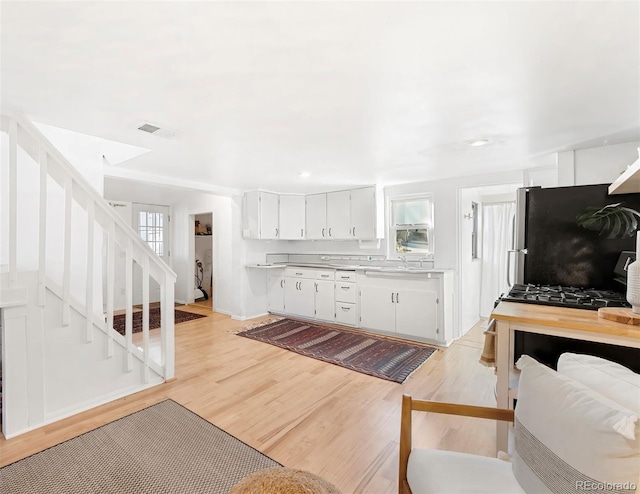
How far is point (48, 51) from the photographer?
1.37 meters

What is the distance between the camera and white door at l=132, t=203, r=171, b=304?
6.41m

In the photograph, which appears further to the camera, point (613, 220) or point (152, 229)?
point (152, 229)

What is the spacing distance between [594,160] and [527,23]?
2.29 meters

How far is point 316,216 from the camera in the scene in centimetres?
544

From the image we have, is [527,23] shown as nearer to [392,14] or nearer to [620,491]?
[392,14]

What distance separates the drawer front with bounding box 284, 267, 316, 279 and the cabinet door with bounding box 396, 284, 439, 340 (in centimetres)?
153

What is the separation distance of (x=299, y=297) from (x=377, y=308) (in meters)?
1.47

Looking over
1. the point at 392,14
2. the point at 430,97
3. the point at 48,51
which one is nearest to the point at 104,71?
the point at 48,51

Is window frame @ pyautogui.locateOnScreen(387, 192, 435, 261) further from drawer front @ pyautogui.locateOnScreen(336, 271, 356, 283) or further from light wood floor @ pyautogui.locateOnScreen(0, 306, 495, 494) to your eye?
light wood floor @ pyautogui.locateOnScreen(0, 306, 495, 494)

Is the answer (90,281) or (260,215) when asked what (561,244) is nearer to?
(90,281)

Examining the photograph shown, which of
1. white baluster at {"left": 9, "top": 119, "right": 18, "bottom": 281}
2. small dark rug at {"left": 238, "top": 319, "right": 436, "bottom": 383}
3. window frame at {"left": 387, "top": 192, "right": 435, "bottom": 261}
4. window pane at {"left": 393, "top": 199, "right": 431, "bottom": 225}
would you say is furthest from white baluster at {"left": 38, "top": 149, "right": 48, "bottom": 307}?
window pane at {"left": 393, "top": 199, "right": 431, "bottom": 225}

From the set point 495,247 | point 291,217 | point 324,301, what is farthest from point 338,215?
point 495,247

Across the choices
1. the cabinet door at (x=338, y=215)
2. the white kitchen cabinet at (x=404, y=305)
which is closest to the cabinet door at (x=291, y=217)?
the cabinet door at (x=338, y=215)

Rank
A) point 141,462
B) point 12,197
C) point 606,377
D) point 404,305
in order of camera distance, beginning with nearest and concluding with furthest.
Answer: point 606,377, point 141,462, point 12,197, point 404,305
